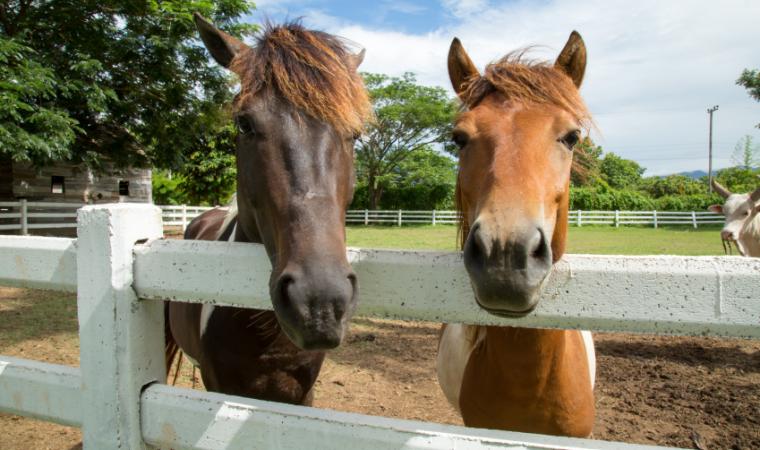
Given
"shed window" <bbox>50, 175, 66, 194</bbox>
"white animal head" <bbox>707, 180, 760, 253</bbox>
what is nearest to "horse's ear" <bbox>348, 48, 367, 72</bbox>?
"white animal head" <bbox>707, 180, 760, 253</bbox>

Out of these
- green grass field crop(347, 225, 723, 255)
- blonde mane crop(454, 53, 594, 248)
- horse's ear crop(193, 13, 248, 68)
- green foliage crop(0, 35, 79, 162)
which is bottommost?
green grass field crop(347, 225, 723, 255)

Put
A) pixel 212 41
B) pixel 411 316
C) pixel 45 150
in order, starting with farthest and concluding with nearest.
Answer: pixel 45 150, pixel 212 41, pixel 411 316

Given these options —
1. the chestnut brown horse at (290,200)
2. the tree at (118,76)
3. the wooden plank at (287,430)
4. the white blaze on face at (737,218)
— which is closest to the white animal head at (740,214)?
the white blaze on face at (737,218)

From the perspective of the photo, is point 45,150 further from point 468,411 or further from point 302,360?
point 468,411

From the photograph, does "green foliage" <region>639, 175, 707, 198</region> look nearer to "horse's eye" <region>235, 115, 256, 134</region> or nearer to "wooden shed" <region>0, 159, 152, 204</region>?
"wooden shed" <region>0, 159, 152, 204</region>

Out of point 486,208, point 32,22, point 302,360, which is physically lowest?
point 302,360

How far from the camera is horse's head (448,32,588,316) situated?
3.89 ft

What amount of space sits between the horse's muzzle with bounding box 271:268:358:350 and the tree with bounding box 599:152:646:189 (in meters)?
66.2

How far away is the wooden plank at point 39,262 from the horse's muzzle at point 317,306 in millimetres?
793

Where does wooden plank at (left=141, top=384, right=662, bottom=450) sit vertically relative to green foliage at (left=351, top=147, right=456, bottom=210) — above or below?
below

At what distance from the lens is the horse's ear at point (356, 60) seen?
207 centimetres

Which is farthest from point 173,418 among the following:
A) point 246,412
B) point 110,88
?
point 110,88

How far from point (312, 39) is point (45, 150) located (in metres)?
11.2

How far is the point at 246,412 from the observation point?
1.28 metres
